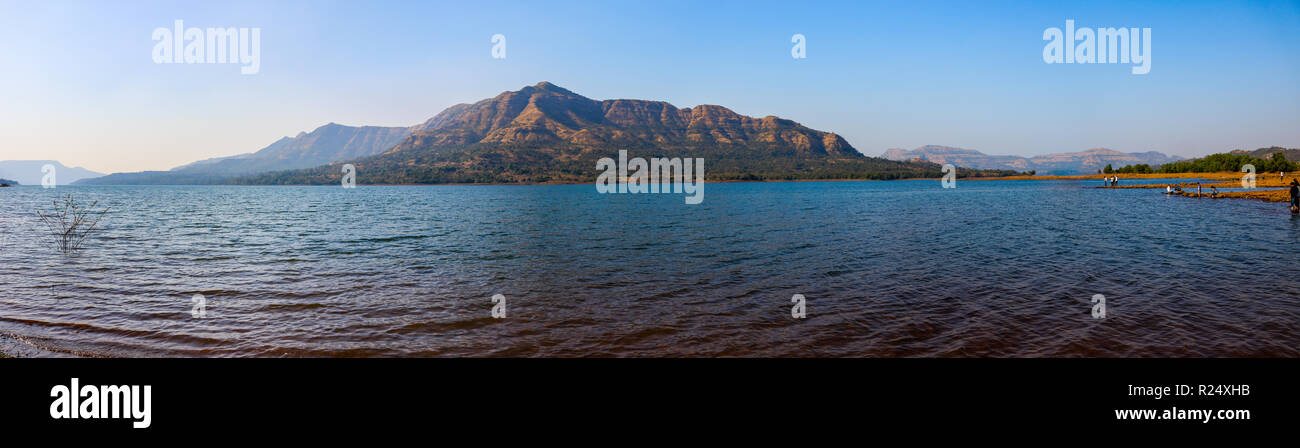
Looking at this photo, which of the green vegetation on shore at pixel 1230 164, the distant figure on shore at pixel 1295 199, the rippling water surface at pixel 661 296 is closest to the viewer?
the rippling water surface at pixel 661 296

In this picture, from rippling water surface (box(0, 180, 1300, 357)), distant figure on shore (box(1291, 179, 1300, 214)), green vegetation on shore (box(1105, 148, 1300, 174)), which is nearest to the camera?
rippling water surface (box(0, 180, 1300, 357))

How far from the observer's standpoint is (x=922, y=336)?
40.2ft

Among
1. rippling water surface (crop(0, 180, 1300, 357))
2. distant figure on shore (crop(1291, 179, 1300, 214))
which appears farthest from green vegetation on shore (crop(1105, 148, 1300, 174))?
rippling water surface (crop(0, 180, 1300, 357))

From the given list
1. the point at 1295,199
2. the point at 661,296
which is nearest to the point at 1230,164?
the point at 1295,199

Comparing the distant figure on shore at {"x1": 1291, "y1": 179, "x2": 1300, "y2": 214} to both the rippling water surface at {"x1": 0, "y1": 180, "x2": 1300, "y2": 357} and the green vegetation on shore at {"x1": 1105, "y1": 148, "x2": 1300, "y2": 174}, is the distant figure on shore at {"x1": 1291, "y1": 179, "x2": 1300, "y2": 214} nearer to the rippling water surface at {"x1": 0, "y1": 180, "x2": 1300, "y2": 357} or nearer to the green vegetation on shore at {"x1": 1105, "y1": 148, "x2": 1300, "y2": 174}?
the rippling water surface at {"x1": 0, "y1": 180, "x2": 1300, "y2": 357}

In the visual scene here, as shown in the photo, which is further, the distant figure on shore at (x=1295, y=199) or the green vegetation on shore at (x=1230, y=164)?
the green vegetation on shore at (x=1230, y=164)

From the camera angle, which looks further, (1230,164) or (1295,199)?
(1230,164)

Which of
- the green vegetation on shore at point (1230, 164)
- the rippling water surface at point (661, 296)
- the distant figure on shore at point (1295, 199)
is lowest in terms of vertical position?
the rippling water surface at point (661, 296)

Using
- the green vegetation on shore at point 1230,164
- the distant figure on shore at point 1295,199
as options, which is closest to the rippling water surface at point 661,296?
the distant figure on shore at point 1295,199

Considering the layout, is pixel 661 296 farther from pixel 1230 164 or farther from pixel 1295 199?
pixel 1230 164

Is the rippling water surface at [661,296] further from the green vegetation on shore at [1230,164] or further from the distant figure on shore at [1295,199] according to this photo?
the green vegetation on shore at [1230,164]
